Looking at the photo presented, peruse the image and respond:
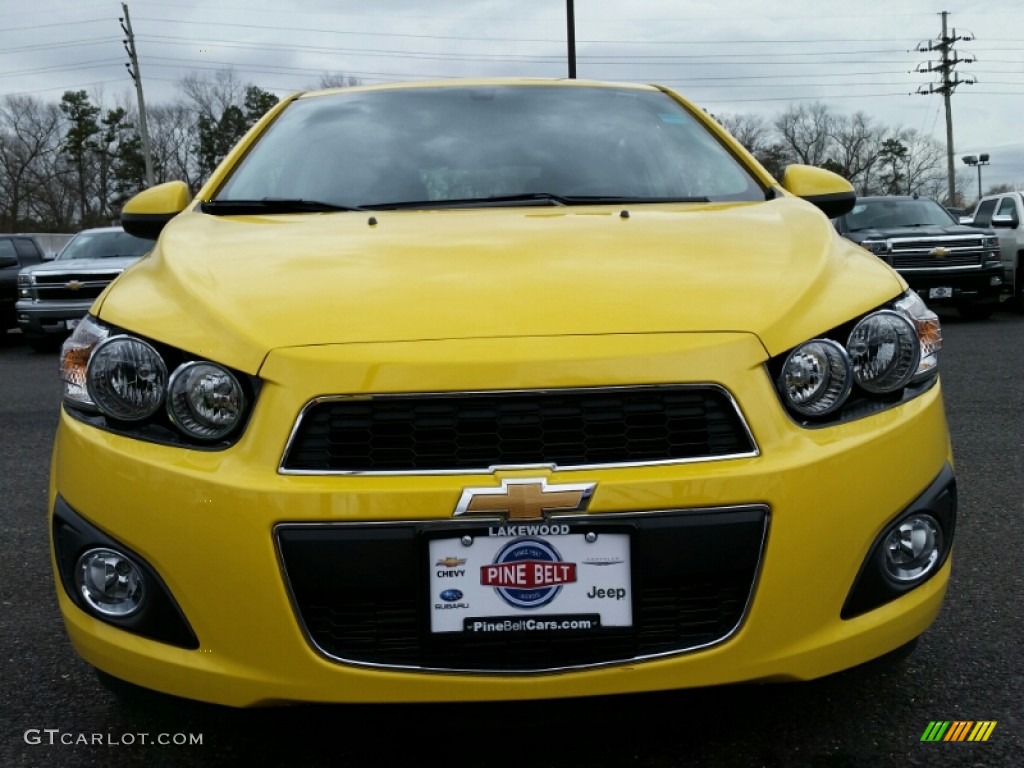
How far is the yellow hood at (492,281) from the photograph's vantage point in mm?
1751

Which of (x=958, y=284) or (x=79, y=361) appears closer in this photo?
(x=79, y=361)

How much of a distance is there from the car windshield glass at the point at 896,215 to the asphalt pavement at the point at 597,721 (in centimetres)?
1139

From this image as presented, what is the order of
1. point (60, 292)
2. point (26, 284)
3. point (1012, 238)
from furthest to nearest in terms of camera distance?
point (1012, 238) → point (26, 284) → point (60, 292)

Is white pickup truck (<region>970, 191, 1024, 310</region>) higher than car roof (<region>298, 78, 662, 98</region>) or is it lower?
lower

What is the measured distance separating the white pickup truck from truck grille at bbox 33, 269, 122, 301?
12.0 meters

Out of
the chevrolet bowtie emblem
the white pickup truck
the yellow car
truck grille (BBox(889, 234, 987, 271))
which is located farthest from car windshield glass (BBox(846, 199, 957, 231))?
the chevrolet bowtie emblem

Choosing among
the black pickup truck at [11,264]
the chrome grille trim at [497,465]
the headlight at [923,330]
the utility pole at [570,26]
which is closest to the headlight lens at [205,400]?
the chrome grille trim at [497,465]

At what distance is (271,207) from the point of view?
2604 millimetres

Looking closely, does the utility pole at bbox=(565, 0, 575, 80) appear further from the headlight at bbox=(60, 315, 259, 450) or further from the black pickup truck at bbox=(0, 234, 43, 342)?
the headlight at bbox=(60, 315, 259, 450)

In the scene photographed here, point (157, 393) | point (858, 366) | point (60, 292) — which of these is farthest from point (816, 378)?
point (60, 292)

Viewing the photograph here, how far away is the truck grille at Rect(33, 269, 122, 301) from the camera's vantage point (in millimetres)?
12445

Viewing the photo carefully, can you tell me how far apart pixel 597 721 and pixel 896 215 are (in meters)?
13.4

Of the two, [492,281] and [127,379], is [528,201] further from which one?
[127,379]

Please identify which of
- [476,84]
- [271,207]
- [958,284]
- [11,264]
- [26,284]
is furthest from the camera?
[11,264]
